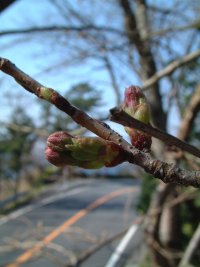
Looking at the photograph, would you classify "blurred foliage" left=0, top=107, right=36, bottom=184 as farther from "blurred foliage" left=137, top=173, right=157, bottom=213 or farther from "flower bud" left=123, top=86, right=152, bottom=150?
"flower bud" left=123, top=86, right=152, bottom=150

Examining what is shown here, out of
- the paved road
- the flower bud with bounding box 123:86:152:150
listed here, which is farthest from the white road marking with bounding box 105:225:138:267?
the flower bud with bounding box 123:86:152:150

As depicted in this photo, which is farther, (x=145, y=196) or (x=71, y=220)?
(x=71, y=220)

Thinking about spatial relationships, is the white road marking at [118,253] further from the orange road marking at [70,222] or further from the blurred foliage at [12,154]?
the blurred foliage at [12,154]

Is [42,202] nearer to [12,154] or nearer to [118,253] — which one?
[12,154]

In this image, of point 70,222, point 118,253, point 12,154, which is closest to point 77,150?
point 118,253

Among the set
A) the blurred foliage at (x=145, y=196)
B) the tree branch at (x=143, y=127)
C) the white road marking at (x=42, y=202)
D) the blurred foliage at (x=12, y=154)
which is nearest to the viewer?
the tree branch at (x=143, y=127)

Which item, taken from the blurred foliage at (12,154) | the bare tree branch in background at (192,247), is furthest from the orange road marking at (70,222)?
the blurred foliage at (12,154)
